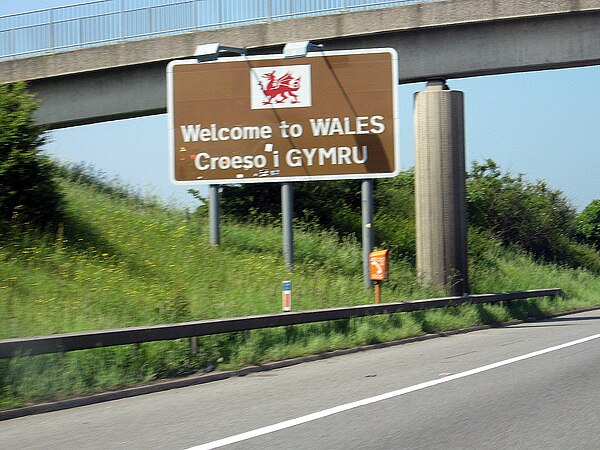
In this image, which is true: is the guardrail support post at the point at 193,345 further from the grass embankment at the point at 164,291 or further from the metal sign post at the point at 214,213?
the metal sign post at the point at 214,213

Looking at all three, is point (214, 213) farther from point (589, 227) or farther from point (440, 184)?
point (589, 227)

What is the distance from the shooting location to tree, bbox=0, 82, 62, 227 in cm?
2072

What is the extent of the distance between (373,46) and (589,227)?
132 feet

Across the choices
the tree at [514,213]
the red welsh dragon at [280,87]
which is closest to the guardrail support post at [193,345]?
the red welsh dragon at [280,87]

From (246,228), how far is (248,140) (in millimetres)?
6180

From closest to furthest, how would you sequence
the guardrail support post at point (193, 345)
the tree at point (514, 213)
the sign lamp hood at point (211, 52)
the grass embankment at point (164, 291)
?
the grass embankment at point (164, 291) → the guardrail support post at point (193, 345) → the sign lamp hood at point (211, 52) → the tree at point (514, 213)

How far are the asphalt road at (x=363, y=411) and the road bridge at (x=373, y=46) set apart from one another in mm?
12514

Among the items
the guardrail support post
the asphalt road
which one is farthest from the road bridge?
the guardrail support post

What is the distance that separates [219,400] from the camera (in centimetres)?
1050

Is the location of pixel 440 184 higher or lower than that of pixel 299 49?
lower

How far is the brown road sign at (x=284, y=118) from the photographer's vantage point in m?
22.7

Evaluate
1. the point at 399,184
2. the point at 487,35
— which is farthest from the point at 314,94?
the point at 399,184

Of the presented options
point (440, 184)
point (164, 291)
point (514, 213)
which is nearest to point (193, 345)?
point (164, 291)

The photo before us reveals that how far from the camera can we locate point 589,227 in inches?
2443
